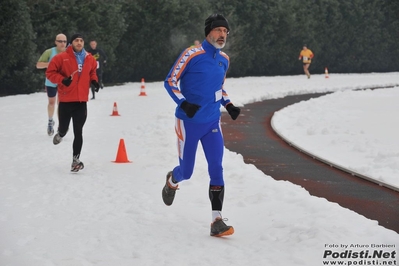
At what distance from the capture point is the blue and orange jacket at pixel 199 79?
738cm

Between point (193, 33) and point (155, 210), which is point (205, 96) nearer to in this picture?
point (155, 210)

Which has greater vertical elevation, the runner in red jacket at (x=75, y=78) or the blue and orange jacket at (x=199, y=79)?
the blue and orange jacket at (x=199, y=79)

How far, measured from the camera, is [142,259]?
6406 millimetres

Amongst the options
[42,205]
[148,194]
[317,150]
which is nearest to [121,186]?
[148,194]

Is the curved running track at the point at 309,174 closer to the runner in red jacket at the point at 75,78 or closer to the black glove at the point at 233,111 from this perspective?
the black glove at the point at 233,111

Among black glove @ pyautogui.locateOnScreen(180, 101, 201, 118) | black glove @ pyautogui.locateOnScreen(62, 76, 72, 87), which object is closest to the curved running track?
black glove @ pyautogui.locateOnScreen(180, 101, 201, 118)

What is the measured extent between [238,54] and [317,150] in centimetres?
3119

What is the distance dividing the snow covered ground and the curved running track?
1.44ft

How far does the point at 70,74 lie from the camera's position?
36.7 feet

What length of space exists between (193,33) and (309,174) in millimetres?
30240

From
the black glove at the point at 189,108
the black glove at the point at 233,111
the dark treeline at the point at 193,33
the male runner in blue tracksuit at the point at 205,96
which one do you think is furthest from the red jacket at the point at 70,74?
the dark treeline at the point at 193,33

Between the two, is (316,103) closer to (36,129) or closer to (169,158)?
(36,129)

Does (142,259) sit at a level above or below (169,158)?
above

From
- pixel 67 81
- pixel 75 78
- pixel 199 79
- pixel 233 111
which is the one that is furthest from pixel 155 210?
pixel 75 78
